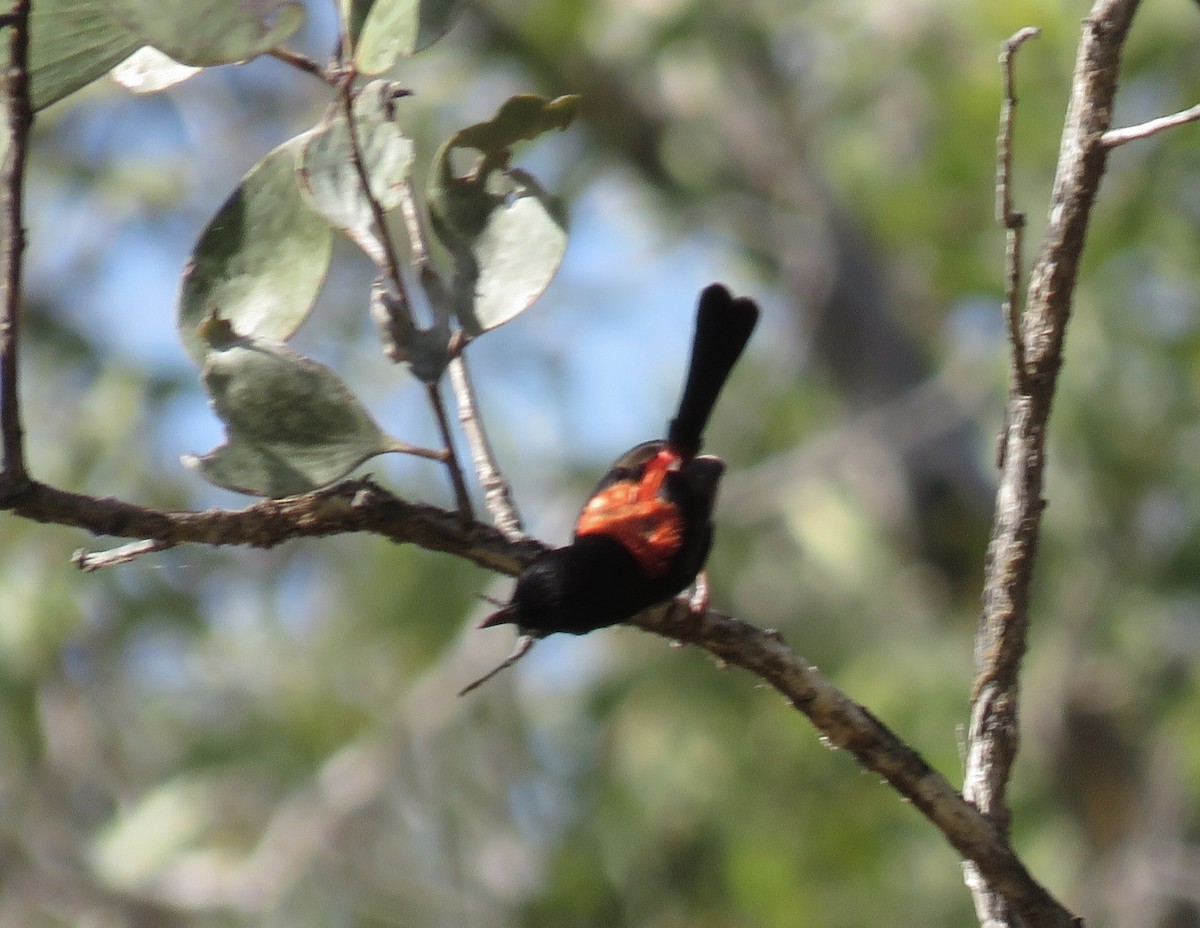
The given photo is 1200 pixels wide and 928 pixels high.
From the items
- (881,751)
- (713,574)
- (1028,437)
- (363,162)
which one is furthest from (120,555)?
(713,574)

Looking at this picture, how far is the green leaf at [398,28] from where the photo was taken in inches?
58.9

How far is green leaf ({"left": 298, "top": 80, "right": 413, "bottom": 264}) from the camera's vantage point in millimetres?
1550

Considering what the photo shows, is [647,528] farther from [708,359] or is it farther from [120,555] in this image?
[120,555]

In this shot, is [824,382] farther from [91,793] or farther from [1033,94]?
[91,793]

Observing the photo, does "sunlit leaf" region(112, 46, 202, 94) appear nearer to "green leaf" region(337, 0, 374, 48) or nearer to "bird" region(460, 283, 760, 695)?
"green leaf" region(337, 0, 374, 48)

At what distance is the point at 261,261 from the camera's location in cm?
162

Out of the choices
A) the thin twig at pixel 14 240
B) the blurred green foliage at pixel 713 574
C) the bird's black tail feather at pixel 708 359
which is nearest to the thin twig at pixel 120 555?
the thin twig at pixel 14 240

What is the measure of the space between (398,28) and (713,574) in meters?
5.95

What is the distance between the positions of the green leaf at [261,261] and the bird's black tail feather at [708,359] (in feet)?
4.59

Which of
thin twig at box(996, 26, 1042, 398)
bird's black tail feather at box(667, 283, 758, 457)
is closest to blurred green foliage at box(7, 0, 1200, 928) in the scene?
bird's black tail feather at box(667, 283, 758, 457)

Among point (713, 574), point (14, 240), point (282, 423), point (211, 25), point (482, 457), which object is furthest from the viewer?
point (713, 574)

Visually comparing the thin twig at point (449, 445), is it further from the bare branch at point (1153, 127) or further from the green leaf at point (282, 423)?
the bare branch at point (1153, 127)

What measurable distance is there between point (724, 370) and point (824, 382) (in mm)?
5310

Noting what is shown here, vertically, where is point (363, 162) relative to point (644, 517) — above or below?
below
